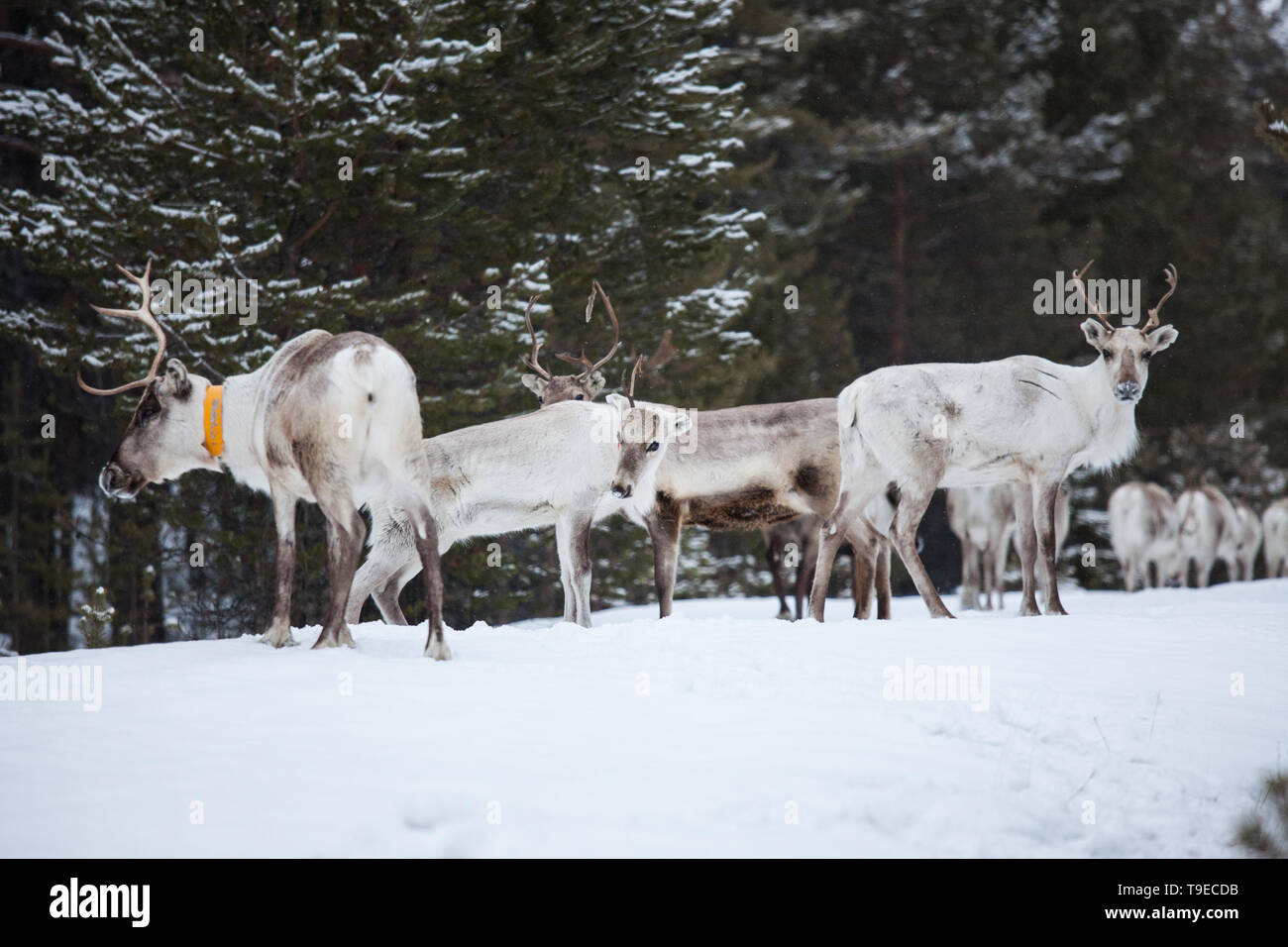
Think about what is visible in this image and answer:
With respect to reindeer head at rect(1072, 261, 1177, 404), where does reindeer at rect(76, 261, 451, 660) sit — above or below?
below

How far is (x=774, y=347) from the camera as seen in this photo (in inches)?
813

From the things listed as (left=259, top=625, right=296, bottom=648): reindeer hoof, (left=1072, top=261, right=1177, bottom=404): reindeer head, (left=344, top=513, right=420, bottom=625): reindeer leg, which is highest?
(left=1072, top=261, right=1177, bottom=404): reindeer head

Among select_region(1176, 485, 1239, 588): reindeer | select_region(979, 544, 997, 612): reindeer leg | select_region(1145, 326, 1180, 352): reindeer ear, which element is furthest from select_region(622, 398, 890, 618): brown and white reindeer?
select_region(1176, 485, 1239, 588): reindeer

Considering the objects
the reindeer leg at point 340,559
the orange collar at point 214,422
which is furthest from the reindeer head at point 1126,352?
the orange collar at point 214,422

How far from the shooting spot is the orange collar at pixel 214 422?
24.1 feet

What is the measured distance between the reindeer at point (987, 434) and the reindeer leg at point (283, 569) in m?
3.71

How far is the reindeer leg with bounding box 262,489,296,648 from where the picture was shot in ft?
21.8

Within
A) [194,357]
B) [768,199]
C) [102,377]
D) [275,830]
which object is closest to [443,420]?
[194,357]

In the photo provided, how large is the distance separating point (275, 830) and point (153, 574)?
986 cm

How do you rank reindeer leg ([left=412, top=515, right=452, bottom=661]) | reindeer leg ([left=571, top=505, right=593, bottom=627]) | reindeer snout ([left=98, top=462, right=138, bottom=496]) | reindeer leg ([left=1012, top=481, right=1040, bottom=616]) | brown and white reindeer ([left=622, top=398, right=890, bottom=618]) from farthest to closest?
1. brown and white reindeer ([left=622, top=398, right=890, bottom=618])
2. reindeer leg ([left=1012, top=481, right=1040, bottom=616])
3. reindeer leg ([left=571, top=505, right=593, bottom=627])
4. reindeer snout ([left=98, top=462, right=138, bottom=496])
5. reindeer leg ([left=412, top=515, right=452, bottom=661])

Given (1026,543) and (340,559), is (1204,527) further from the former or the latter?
(340,559)

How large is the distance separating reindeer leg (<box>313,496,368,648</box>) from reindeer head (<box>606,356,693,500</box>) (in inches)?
94.3

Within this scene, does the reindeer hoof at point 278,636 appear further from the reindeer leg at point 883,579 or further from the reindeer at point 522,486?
the reindeer leg at point 883,579

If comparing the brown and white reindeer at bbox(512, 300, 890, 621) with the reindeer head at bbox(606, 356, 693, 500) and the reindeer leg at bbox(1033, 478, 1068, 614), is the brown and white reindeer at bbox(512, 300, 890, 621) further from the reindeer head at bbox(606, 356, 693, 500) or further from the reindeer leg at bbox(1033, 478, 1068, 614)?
the reindeer leg at bbox(1033, 478, 1068, 614)
